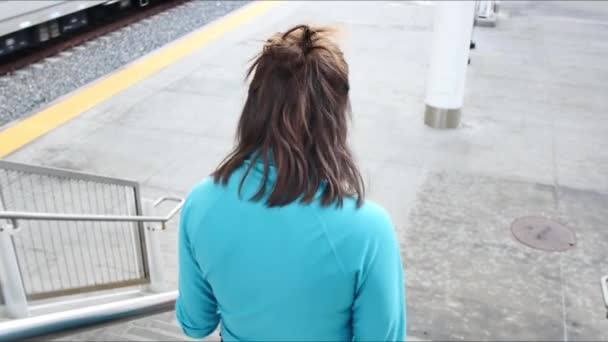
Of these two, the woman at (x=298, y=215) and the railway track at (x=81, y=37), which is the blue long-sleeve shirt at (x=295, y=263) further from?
the railway track at (x=81, y=37)

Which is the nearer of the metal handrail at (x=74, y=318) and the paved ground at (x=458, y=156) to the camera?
the metal handrail at (x=74, y=318)

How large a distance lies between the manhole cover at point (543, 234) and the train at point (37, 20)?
6.74 m

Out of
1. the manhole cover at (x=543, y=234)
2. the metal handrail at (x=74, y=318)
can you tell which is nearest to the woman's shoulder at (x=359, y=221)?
the metal handrail at (x=74, y=318)

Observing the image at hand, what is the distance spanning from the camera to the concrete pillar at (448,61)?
657 centimetres

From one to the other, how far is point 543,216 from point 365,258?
14.6 ft

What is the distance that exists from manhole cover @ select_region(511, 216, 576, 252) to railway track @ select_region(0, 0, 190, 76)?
22.8 ft

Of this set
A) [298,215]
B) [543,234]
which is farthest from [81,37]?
[298,215]

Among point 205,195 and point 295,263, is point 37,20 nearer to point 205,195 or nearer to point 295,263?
point 205,195

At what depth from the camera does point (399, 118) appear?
740 cm

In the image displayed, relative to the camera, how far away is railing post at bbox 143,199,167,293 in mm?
4171

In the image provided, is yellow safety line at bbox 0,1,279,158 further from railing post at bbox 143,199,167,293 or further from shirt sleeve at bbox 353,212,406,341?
shirt sleeve at bbox 353,212,406,341

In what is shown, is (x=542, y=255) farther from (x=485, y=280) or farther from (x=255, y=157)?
(x=255, y=157)

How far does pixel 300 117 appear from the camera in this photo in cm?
138

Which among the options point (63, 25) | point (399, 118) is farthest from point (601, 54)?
point (63, 25)
